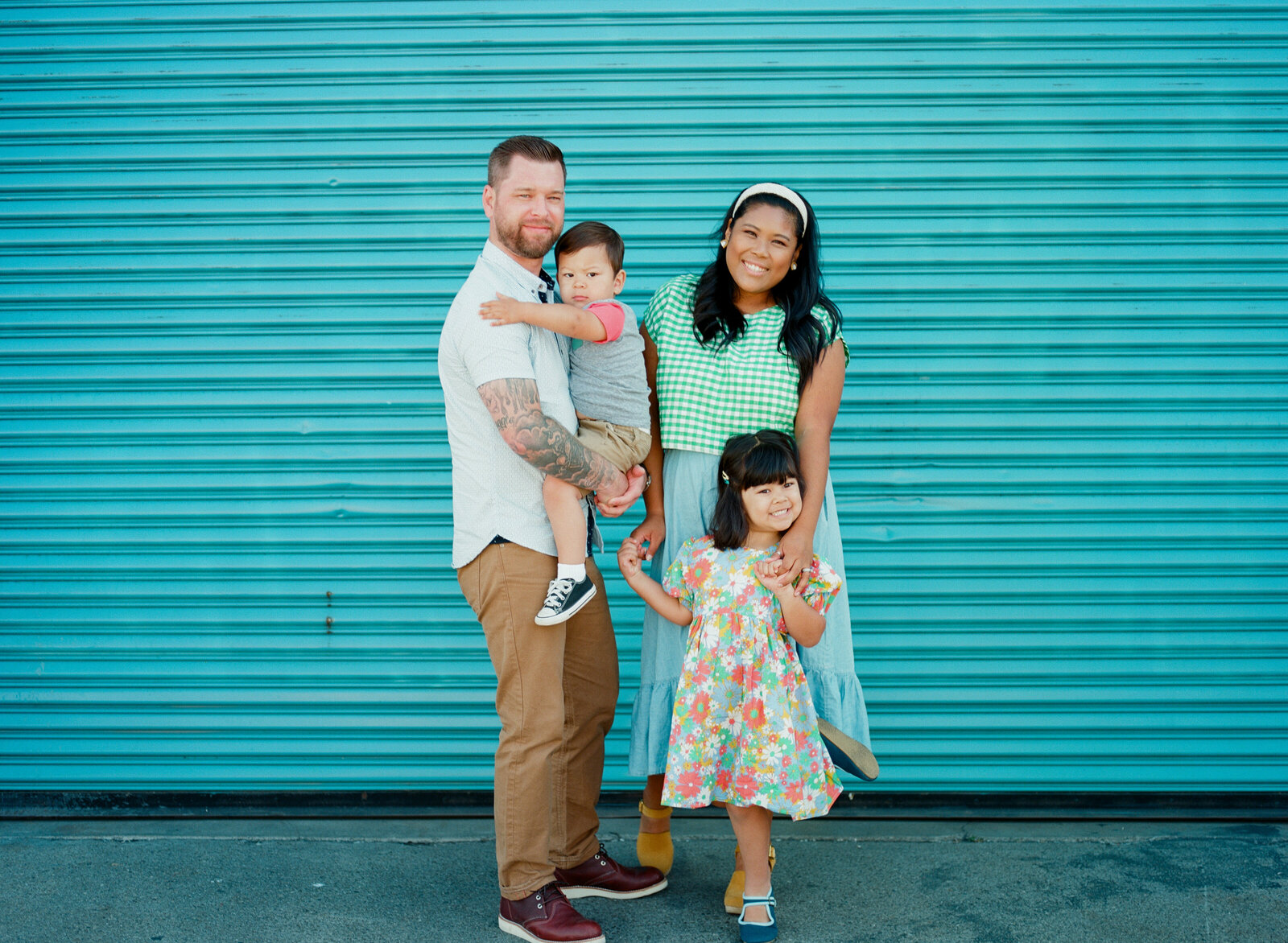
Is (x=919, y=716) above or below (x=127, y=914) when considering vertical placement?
above

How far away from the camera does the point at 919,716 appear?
355 centimetres

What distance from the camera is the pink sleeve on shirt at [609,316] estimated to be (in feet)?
8.47

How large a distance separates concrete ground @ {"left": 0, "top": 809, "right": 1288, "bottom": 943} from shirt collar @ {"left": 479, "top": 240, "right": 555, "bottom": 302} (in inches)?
73.2

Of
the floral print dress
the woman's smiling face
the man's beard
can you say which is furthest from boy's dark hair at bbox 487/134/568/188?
the floral print dress

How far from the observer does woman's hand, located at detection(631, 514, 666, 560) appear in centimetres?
278

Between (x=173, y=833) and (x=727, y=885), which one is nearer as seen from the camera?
(x=727, y=885)

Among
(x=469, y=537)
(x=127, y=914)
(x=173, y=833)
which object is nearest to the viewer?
(x=469, y=537)

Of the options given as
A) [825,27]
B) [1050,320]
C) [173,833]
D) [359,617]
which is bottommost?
[173,833]

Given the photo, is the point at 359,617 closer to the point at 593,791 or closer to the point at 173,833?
the point at 173,833

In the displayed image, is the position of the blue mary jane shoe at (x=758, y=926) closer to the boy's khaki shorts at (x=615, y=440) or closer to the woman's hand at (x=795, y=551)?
the woman's hand at (x=795, y=551)

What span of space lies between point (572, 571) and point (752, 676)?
58 cm

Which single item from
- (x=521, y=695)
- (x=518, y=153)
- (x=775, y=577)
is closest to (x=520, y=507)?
(x=521, y=695)

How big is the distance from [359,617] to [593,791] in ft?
4.09

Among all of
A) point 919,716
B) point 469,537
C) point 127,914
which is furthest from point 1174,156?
point 127,914
